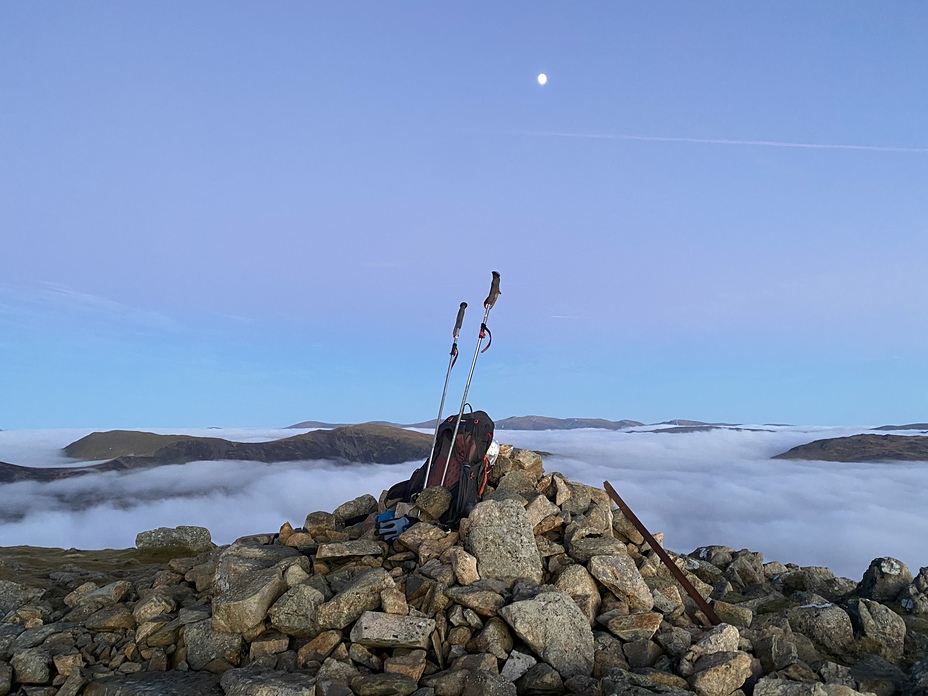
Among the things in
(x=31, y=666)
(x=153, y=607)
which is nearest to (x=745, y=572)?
(x=153, y=607)

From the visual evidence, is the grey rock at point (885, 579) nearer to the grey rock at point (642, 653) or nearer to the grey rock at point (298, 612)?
the grey rock at point (642, 653)

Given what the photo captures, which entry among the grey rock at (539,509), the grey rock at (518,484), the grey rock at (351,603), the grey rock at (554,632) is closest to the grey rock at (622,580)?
the grey rock at (554,632)

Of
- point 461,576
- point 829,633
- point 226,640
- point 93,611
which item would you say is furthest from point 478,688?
point 93,611

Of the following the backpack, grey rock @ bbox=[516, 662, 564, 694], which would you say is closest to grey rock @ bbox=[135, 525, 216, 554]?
the backpack

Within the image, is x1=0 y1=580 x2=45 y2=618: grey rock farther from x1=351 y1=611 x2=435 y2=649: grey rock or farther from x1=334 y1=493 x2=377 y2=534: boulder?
x1=351 y1=611 x2=435 y2=649: grey rock

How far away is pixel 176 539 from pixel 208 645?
52.2ft

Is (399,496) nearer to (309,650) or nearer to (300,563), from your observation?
(300,563)

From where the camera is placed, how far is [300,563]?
10367 millimetres

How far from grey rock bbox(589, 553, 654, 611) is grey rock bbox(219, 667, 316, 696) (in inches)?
176

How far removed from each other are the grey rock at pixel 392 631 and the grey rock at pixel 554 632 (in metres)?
1.09

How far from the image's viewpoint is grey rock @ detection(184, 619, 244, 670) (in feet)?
29.9

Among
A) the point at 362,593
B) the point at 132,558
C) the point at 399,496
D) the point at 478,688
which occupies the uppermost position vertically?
the point at 399,496

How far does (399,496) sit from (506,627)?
4.73 meters

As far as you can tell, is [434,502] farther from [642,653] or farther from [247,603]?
[642,653]
